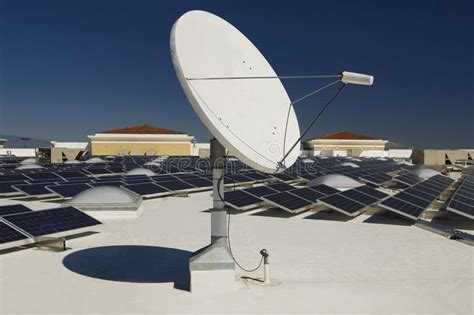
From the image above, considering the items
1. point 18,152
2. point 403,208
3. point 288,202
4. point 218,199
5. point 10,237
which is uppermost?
point 218,199

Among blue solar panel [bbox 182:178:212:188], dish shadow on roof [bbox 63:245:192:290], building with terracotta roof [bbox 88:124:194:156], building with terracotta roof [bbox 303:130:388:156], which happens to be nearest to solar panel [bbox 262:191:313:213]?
dish shadow on roof [bbox 63:245:192:290]

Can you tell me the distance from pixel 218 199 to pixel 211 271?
160 centimetres

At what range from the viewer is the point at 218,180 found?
981cm

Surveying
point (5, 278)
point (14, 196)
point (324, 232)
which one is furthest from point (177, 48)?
point (14, 196)

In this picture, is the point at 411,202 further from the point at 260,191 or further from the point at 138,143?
the point at 138,143

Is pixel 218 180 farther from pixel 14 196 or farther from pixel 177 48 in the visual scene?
pixel 14 196

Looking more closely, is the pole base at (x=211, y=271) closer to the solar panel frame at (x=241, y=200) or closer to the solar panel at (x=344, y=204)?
the solar panel at (x=344, y=204)

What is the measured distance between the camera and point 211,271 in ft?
30.3

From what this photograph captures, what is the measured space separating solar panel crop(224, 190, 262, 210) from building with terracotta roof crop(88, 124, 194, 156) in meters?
68.5

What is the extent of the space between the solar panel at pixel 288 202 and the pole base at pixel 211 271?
9167mm

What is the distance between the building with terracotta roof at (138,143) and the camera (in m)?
87.2

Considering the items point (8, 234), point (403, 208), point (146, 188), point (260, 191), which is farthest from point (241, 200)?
point (8, 234)

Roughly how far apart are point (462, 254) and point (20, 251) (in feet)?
42.5

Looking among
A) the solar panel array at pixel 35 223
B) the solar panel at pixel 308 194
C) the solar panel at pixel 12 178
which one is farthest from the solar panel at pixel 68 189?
the solar panel at pixel 308 194
